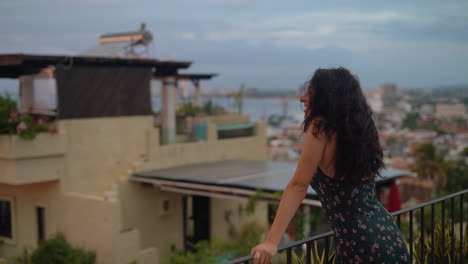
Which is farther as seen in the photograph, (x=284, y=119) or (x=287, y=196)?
(x=284, y=119)

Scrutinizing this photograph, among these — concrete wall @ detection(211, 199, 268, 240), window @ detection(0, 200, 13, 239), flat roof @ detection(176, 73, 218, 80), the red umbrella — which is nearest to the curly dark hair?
the red umbrella

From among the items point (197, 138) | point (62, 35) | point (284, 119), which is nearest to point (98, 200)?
point (197, 138)

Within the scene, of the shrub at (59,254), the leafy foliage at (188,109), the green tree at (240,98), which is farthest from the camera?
the green tree at (240,98)

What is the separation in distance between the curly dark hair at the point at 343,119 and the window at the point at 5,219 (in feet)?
40.9

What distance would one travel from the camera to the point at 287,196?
212 cm

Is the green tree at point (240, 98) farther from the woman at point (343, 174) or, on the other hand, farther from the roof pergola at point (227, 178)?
the woman at point (343, 174)

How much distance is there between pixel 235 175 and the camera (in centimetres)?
1230

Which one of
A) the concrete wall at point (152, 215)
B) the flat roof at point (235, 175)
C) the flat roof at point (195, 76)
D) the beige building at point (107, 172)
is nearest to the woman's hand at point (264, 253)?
the flat roof at point (235, 175)

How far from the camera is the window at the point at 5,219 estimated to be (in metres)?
12.9

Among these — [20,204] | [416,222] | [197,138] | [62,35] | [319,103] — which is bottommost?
[416,222]

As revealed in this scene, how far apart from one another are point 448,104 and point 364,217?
168ft

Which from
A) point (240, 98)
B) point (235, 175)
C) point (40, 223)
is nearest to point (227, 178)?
point (235, 175)

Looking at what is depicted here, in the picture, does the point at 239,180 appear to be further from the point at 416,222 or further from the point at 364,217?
the point at 364,217

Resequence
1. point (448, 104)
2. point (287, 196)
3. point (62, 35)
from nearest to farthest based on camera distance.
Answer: point (287, 196)
point (62, 35)
point (448, 104)
